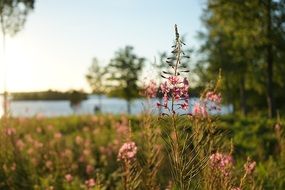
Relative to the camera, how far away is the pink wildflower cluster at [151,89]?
16.6ft

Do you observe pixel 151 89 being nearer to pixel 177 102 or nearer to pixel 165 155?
pixel 177 102

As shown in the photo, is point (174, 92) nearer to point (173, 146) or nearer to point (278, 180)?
point (173, 146)

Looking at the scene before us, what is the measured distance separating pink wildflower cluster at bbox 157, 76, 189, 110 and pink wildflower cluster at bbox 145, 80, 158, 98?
182 cm

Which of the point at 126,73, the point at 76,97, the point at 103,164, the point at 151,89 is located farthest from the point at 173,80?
the point at 76,97

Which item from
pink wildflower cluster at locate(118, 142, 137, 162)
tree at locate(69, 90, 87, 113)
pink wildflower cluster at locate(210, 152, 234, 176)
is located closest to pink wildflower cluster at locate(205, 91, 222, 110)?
pink wildflower cluster at locate(210, 152, 234, 176)

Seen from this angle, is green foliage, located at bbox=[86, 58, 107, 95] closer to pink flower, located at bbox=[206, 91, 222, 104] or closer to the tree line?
the tree line

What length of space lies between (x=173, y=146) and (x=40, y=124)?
14.1 metres

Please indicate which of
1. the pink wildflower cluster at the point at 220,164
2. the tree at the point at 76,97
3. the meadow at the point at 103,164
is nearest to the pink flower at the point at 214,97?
the meadow at the point at 103,164

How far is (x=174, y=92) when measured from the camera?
10.3 ft

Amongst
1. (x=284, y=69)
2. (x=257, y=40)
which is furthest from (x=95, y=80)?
(x=257, y=40)

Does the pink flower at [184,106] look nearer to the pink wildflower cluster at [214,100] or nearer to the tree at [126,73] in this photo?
the pink wildflower cluster at [214,100]

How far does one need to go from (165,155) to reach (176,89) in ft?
21.9

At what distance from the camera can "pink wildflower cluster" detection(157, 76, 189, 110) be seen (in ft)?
10.2

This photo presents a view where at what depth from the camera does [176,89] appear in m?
3.13
